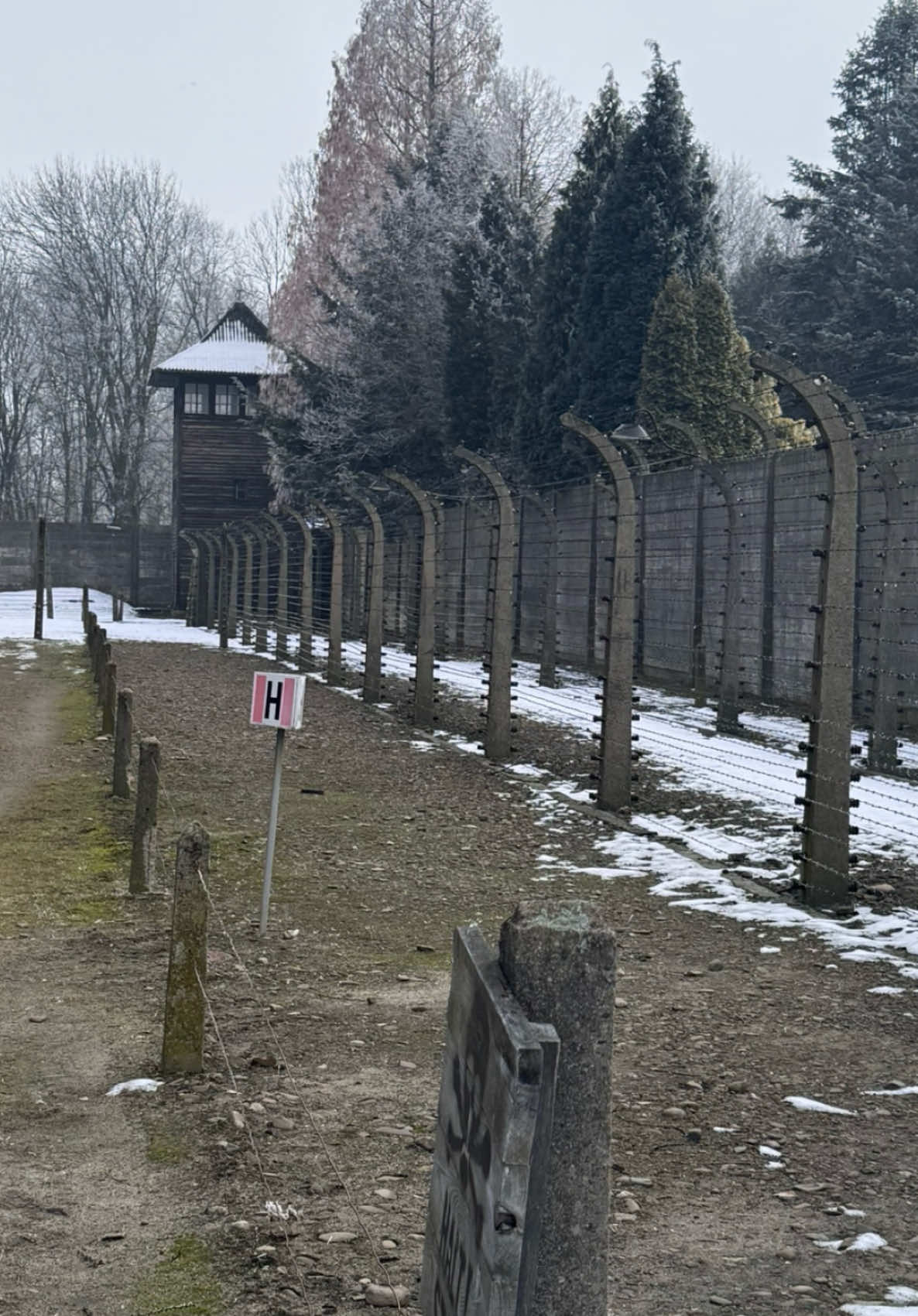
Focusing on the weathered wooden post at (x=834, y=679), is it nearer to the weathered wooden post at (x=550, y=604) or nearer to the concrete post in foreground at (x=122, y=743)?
the concrete post in foreground at (x=122, y=743)

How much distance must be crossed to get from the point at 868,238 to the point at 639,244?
28.8 ft

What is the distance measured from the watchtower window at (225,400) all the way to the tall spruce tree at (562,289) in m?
22.8

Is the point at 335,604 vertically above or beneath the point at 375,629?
above

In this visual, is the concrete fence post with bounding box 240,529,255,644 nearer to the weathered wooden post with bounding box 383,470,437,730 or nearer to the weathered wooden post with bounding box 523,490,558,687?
the weathered wooden post with bounding box 523,490,558,687

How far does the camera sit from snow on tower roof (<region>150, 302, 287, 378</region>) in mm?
60781

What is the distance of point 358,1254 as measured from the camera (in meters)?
5.15

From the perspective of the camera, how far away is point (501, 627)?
17812mm

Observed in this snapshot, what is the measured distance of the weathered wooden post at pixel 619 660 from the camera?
14242mm

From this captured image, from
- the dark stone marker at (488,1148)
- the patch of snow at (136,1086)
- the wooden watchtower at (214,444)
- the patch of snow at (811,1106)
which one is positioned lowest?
the patch of snow at (136,1086)

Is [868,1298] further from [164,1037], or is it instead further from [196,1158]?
→ [164,1037]

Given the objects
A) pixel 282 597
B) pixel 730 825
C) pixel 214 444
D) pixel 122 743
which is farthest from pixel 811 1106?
pixel 214 444

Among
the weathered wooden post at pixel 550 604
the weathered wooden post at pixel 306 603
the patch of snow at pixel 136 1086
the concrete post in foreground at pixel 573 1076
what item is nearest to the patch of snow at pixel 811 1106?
the patch of snow at pixel 136 1086

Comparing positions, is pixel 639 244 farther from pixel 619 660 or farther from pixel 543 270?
pixel 619 660

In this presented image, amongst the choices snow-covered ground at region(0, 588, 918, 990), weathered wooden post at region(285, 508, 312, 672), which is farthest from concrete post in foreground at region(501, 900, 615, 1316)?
weathered wooden post at region(285, 508, 312, 672)
